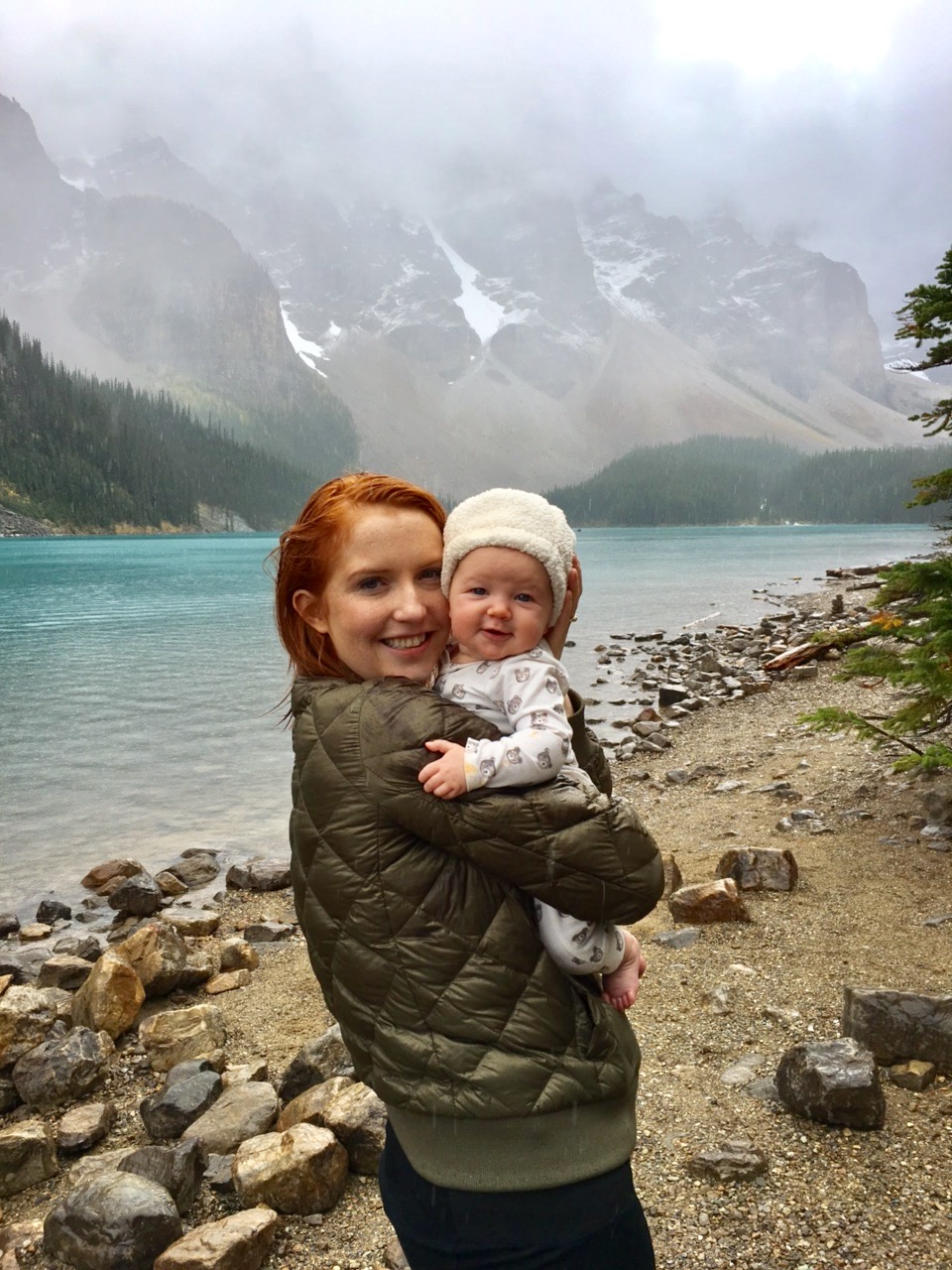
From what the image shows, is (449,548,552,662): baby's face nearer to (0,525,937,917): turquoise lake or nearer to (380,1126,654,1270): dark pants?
(380,1126,654,1270): dark pants

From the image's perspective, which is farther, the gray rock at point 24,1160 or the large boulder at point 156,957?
the large boulder at point 156,957

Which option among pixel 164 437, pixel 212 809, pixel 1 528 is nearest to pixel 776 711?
pixel 212 809

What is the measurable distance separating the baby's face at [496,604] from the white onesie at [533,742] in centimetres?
4

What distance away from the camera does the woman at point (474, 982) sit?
1604 mm

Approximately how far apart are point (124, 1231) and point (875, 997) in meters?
3.11

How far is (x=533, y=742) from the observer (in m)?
1.65

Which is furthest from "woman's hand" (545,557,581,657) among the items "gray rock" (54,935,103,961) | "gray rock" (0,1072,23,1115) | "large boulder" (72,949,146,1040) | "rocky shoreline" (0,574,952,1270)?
"gray rock" (54,935,103,961)

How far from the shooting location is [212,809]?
1116 centimetres

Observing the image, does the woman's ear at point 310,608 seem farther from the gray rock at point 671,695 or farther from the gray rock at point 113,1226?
the gray rock at point 671,695

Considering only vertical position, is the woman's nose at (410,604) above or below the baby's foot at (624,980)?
above

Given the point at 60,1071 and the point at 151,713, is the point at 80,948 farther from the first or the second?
the point at 151,713

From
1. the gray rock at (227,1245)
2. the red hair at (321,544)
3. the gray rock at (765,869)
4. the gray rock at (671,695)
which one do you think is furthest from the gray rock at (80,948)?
the gray rock at (671,695)

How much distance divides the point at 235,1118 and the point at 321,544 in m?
2.98

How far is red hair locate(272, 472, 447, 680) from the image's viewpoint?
197 cm
